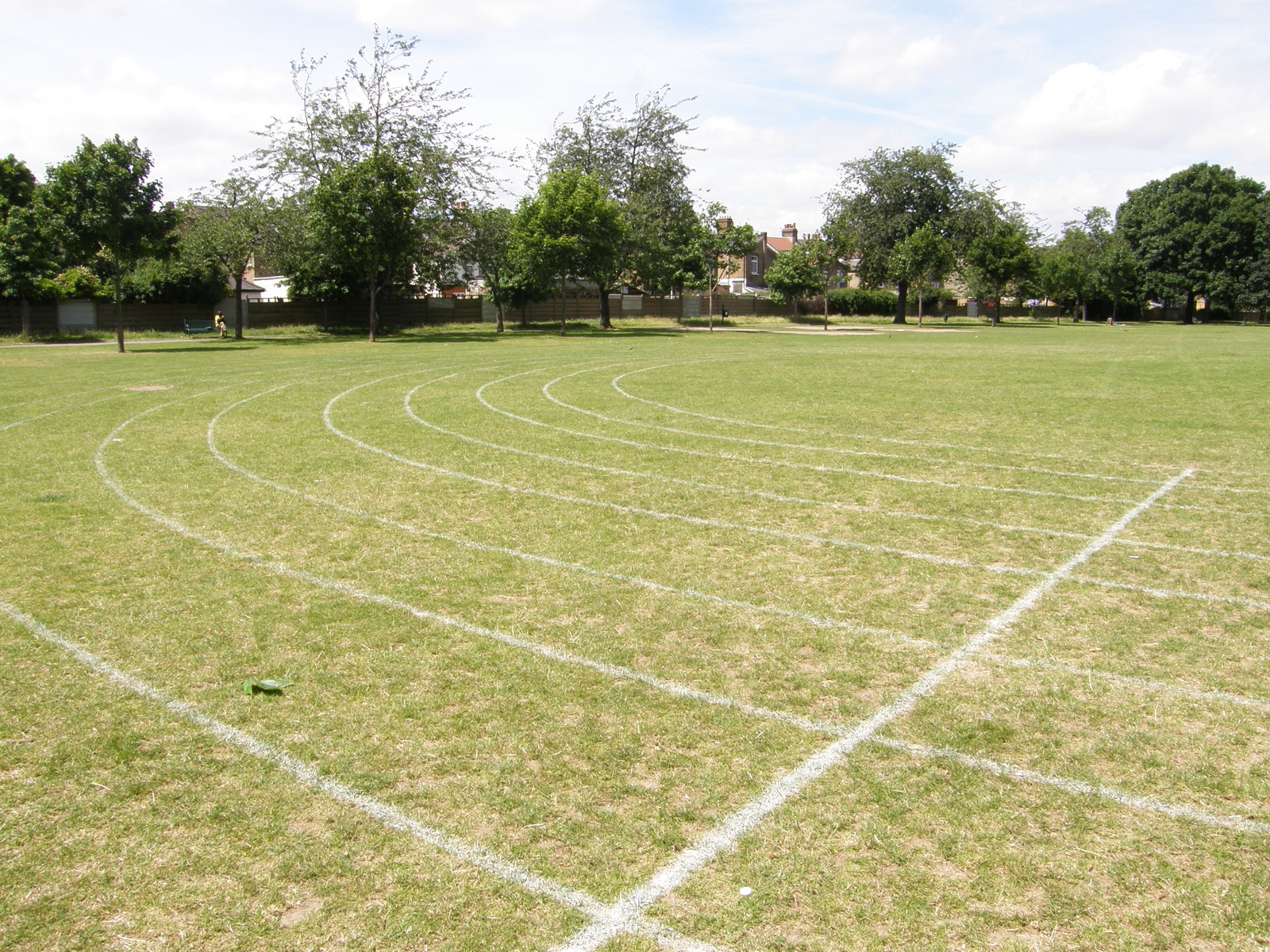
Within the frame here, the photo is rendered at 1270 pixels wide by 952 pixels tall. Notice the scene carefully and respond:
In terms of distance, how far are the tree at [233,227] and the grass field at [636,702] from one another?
105 feet

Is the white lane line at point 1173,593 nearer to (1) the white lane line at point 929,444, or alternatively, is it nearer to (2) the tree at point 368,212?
(1) the white lane line at point 929,444

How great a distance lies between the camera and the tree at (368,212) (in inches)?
1453

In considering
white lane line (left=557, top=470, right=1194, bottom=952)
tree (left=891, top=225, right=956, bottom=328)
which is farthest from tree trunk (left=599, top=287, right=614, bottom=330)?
white lane line (left=557, top=470, right=1194, bottom=952)

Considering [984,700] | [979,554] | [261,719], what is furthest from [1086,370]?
[261,719]

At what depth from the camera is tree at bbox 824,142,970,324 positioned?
2817 inches

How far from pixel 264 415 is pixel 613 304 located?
167 feet

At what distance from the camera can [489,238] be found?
4544 centimetres

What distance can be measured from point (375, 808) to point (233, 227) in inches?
1614

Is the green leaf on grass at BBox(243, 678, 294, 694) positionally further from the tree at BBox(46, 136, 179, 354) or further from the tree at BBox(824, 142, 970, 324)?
the tree at BBox(824, 142, 970, 324)

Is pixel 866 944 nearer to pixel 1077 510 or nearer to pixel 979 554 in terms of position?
pixel 979 554

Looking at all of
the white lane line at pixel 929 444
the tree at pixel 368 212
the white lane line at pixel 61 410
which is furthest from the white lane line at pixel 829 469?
the tree at pixel 368 212

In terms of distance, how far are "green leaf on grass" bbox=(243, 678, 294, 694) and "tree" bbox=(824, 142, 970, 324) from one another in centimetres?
7026

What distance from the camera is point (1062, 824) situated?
143 inches

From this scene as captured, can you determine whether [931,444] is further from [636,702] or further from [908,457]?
[636,702]
